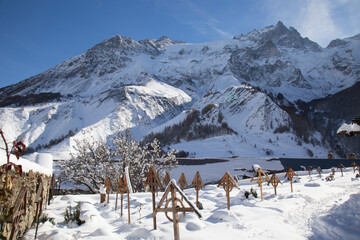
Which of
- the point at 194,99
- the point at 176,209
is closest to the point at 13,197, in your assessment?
the point at 176,209

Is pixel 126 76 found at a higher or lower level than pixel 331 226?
higher

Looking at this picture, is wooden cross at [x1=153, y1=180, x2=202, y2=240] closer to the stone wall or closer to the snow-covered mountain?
the stone wall

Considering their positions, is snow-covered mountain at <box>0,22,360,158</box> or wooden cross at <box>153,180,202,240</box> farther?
snow-covered mountain at <box>0,22,360,158</box>

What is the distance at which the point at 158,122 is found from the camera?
9988cm

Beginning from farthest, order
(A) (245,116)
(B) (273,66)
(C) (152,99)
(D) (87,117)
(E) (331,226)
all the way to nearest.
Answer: (B) (273,66) < (C) (152,99) < (D) (87,117) < (A) (245,116) < (E) (331,226)

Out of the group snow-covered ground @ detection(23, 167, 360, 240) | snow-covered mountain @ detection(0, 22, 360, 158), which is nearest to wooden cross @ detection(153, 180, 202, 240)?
snow-covered ground @ detection(23, 167, 360, 240)

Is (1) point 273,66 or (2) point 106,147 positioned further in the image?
(1) point 273,66

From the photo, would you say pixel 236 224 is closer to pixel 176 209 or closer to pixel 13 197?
pixel 176 209

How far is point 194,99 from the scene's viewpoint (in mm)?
131375

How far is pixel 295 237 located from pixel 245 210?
113 inches

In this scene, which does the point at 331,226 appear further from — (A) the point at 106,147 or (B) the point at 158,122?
(B) the point at 158,122

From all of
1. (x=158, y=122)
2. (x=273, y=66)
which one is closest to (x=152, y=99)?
(x=158, y=122)

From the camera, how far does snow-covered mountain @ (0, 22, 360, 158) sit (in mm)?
75188

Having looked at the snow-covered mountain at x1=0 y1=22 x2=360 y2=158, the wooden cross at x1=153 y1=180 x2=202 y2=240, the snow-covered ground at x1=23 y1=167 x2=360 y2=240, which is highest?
the snow-covered mountain at x1=0 y1=22 x2=360 y2=158
